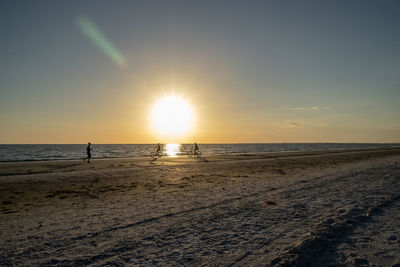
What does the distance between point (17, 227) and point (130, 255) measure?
487 cm

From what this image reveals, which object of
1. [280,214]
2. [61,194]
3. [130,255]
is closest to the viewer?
[130,255]

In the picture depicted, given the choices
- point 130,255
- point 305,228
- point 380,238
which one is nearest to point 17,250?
point 130,255

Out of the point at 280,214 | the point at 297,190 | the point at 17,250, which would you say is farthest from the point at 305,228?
the point at 17,250

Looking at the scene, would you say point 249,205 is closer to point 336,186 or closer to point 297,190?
point 297,190

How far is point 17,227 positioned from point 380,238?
10785 millimetres

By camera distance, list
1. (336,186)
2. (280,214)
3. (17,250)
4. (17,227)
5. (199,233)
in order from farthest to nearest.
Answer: (336,186), (280,214), (17,227), (199,233), (17,250)

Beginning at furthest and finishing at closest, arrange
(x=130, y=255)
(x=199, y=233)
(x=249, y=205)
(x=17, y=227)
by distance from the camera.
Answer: (x=249, y=205)
(x=17, y=227)
(x=199, y=233)
(x=130, y=255)

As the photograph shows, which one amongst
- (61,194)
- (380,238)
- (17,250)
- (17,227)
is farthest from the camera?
(61,194)

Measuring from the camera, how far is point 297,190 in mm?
13562

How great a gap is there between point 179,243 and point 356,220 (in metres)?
5.85

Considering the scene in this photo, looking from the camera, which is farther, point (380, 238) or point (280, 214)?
point (280, 214)

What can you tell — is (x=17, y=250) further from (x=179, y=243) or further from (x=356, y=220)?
(x=356, y=220)

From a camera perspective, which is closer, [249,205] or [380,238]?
[380,238]

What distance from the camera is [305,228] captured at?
24.2 ft
